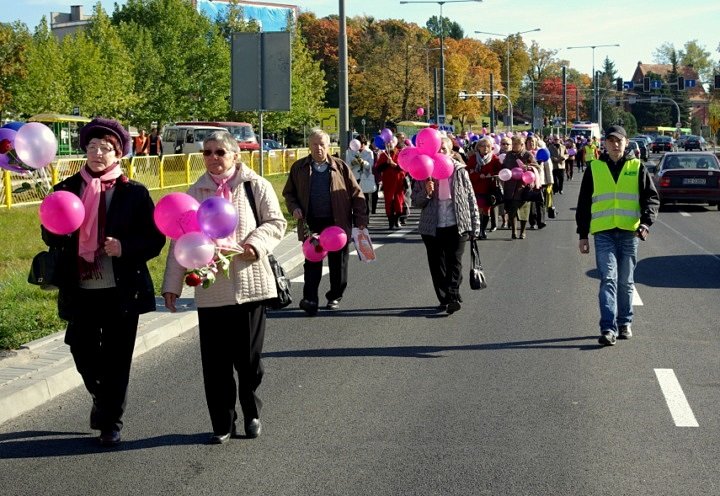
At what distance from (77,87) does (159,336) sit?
Answer: 53638 millimetres

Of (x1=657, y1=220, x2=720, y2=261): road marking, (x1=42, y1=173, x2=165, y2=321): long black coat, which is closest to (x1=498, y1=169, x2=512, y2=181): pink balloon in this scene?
(x1=657, y1=220, x2=720, y2=261): road marking

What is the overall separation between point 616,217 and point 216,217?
4.68 m

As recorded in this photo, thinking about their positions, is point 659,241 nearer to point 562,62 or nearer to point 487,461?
point 487,461

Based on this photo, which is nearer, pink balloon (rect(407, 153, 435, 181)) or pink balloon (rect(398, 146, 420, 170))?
pink balloon (rect(407, 153, 435, 181))

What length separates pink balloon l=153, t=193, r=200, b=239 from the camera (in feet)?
21.2

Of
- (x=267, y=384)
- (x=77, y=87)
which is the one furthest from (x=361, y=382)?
(x=77, y=87)

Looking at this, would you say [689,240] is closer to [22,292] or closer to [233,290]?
[22,292]

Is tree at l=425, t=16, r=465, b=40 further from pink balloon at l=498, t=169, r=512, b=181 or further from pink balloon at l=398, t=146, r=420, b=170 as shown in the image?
pink balloon at l=398, t=146, r=420, b=170

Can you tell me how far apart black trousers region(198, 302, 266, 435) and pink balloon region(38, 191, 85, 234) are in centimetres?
86

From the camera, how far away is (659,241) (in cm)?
2045

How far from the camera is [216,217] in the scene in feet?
20.8

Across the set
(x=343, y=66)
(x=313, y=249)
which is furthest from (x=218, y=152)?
(x=343, y=66)

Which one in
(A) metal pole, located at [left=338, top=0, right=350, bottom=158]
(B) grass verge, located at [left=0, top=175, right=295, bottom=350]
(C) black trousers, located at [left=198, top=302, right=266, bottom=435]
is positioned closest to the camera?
(C) black trousers, located at [left=198, top=302, right=266, bottom=435]

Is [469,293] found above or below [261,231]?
below
